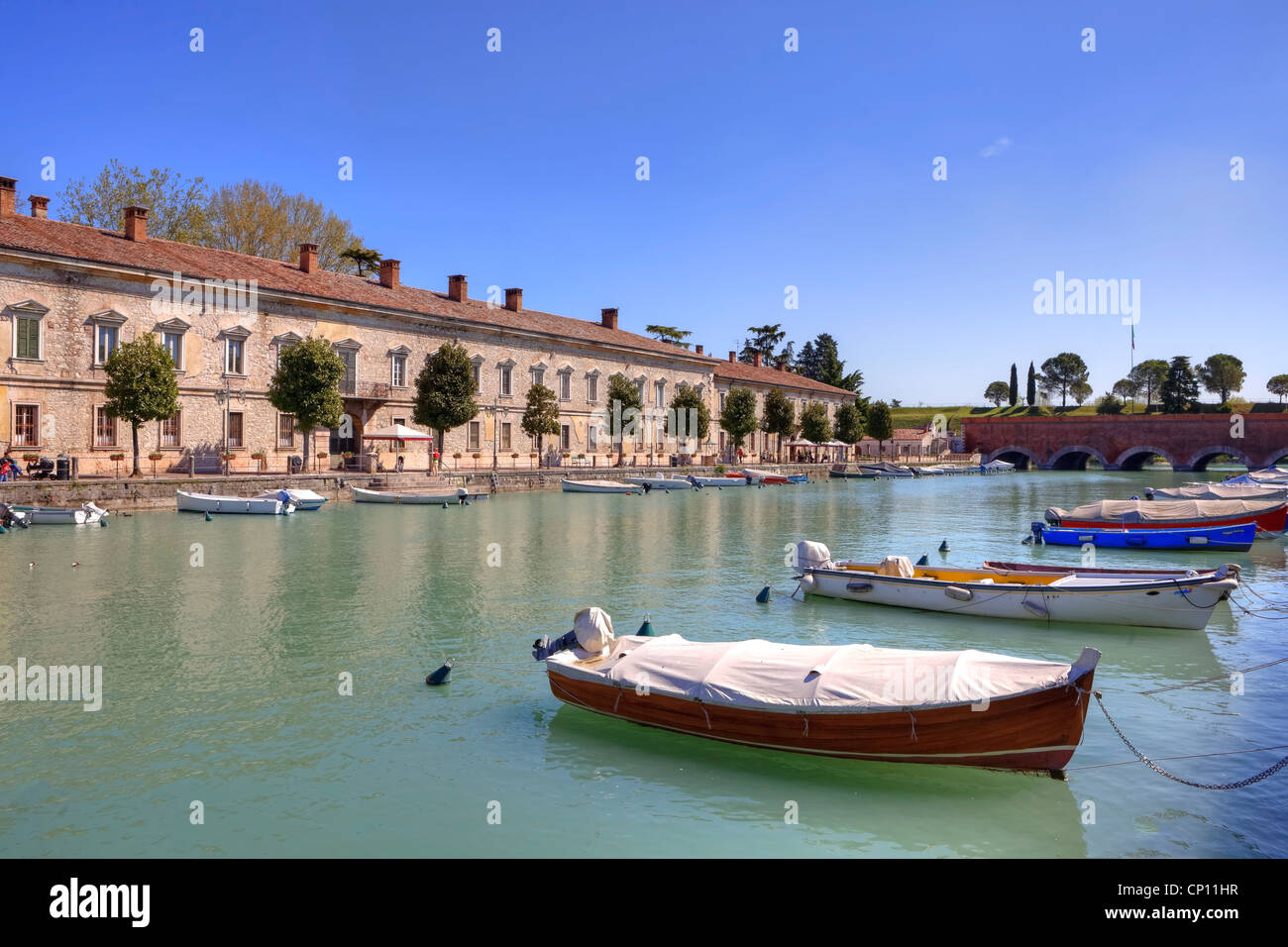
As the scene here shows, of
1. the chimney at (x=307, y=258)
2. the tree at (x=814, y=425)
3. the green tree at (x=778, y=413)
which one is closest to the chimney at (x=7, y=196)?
the chimney at (x=307, y=258)

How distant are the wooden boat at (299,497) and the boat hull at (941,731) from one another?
95.8 ft

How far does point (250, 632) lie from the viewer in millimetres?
A: 14945

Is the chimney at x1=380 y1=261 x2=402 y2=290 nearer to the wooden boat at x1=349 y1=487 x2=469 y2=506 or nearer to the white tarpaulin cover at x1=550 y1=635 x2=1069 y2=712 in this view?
the wooden boat at x1=349 y1=487 x2=469 y2=506

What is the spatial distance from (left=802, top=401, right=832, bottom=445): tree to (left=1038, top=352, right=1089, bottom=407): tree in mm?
85500

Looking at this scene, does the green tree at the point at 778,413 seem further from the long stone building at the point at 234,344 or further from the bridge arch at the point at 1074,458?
the bridge arch at the point at 1074,458

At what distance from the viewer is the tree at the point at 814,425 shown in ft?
266

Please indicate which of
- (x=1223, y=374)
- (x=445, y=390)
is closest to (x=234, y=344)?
(x=445, y=390)

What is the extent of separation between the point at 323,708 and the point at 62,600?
968 centimetres

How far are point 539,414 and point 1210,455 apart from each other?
7436cm

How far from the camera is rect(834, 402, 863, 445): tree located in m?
88.9

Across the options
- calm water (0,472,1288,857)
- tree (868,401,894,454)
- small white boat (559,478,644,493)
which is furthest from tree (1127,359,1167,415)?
calm water (0,472,1288,857)
